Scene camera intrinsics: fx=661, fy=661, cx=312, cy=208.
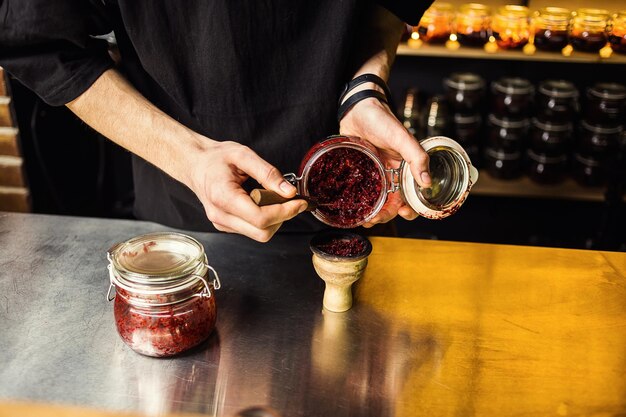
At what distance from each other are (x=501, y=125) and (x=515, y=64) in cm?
47

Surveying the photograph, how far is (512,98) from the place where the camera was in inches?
109

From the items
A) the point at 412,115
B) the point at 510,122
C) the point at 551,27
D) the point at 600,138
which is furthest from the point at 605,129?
the point at 412,115

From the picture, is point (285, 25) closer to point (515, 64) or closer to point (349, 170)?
point (349, 170)

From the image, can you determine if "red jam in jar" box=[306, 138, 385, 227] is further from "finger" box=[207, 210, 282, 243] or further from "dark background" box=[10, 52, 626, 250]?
"dark background" box=[10, 52, 626, 250]

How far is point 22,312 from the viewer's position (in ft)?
4.02

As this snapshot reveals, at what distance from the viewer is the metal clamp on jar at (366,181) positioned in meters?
1.22

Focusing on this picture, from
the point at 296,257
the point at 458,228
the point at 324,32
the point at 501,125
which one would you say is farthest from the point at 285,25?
the point at 458,228

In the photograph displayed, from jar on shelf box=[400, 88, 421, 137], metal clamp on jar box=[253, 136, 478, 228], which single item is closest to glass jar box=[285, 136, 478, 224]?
metal clamp on jar box=[253, 136, 478, 228]

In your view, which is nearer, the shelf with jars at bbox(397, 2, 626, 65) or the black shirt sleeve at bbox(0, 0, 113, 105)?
the black shirt sleeve at bbox(0, 0, 113, 105)

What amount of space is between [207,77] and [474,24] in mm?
1582

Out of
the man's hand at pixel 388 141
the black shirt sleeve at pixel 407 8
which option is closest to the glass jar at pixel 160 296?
the man's hand at pixel 388 141

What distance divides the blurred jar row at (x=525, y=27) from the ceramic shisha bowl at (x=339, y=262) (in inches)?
64.8

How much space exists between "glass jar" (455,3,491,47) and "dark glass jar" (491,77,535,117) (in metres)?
0.22

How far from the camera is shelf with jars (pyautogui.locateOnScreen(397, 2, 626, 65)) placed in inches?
102
